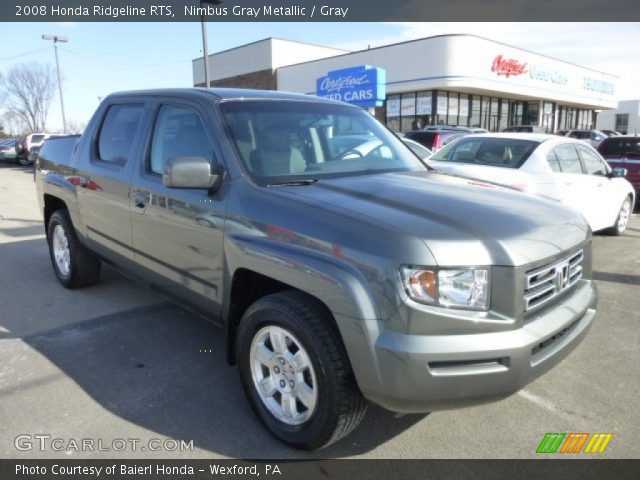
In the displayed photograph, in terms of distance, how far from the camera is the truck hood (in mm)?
2295

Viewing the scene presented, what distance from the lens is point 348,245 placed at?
2.35m

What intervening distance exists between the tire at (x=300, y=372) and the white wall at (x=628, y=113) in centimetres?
6837

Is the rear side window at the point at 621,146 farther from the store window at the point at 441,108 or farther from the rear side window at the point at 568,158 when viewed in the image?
the store window at the point at 441,108

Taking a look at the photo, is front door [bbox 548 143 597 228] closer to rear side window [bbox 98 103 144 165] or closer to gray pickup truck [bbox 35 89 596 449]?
gray pickup truck [bbox 35 89 596 449]

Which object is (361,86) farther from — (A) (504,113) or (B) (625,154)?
(A) (504,113)

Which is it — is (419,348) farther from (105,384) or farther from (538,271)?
(105,384)

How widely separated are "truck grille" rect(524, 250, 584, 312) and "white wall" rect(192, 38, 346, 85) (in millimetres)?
36845

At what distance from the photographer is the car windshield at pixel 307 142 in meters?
3.14

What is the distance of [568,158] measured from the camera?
6965 millimetres

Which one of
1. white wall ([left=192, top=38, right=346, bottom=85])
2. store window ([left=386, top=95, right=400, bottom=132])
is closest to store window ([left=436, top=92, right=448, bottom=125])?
store window ([left=386, top=95, right=400, bottom=132])

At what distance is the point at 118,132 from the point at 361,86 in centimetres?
1658

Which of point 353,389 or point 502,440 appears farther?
point 502,440

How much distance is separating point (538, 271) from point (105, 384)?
2.74 metres

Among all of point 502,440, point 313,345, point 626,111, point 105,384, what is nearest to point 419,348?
point 313,345
